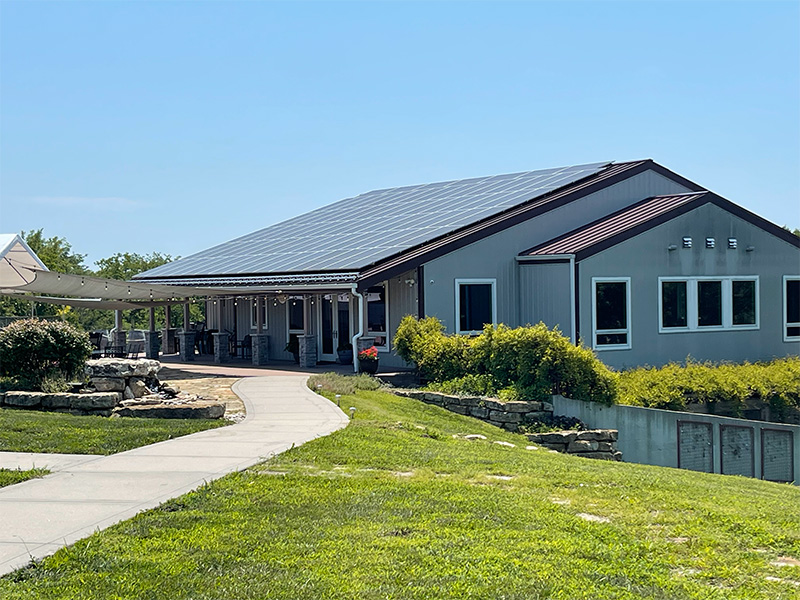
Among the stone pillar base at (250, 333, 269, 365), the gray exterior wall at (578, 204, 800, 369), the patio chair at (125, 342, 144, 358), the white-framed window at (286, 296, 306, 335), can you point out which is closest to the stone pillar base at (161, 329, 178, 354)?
the patio chair at (125, 342, 144, 358)

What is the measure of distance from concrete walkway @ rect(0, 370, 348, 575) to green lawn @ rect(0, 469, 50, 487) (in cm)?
13

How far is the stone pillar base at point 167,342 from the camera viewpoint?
32688mm

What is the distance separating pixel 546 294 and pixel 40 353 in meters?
12.7

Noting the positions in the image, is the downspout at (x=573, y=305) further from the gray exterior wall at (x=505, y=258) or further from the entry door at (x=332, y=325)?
the entry door at (x=332, y=325)

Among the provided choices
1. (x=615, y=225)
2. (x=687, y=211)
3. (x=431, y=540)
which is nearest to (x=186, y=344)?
(x=615, y=225)

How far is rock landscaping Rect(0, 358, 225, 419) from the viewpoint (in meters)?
14.5

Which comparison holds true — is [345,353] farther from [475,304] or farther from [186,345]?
[186,345]

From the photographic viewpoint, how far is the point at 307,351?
2492 cm

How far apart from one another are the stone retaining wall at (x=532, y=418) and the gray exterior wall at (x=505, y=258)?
431 cm

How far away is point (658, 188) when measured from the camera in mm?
29375

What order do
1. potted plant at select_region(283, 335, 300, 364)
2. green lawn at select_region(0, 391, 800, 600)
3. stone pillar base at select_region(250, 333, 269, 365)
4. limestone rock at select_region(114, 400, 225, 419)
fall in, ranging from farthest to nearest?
potted plant at select_region(283, 335, 300, 364)
stone pillar base at select_region(250, 333, 269, 365)
limestone rock at select_region(114, 400, 225, 419)
green lawn at select_region(0, 391, 800, 600)

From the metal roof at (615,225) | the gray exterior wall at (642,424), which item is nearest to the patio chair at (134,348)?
the metal roof at (615,225)

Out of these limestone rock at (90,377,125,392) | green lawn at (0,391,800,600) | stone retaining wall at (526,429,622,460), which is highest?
limestone rock at (90,377,125,392)

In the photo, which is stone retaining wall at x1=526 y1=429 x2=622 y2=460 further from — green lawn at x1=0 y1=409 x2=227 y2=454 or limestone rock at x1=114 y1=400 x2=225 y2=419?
green lawn at x1=0 y1=409 x2=227 y2=454
